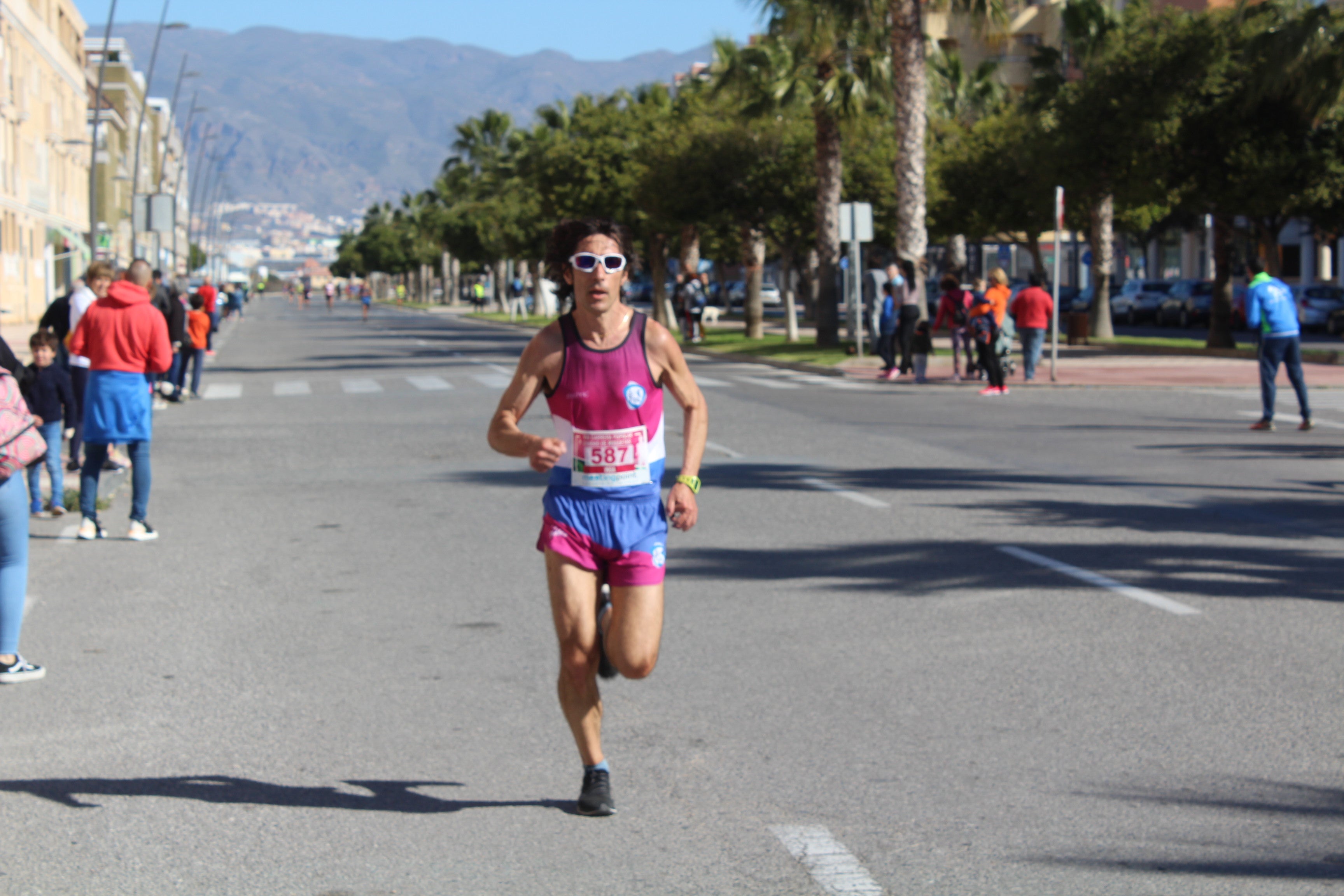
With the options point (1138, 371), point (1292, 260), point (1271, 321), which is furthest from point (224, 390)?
point (1292, 260)

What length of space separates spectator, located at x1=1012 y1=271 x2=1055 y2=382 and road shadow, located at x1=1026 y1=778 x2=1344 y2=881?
2012 cm

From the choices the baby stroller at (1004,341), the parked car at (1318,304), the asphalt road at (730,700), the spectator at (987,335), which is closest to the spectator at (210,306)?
the spectator at (987,335)

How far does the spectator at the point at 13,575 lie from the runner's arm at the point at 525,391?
2435 millimetres

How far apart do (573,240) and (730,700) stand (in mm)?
2272

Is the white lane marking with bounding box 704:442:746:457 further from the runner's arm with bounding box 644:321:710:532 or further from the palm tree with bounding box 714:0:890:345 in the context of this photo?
the palm tree with bounding box 714:0:890:345

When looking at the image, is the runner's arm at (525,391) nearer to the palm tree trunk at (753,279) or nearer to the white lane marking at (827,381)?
the white lane marking at (827,381)

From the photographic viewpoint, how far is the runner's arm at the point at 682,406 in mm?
4754

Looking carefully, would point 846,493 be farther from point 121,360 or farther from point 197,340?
point 197,340

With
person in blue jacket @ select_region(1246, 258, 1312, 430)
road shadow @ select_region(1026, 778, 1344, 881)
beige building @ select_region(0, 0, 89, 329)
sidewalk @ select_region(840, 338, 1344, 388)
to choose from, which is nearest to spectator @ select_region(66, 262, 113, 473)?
road shadow @ select_region(1026, 778, 1344, 881)

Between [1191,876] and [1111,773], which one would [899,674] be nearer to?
[1111,773]

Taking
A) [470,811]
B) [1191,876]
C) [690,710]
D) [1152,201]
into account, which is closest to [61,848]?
[470,811]

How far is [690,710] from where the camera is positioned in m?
6.21

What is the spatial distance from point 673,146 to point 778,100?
561cm

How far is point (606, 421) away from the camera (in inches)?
185
